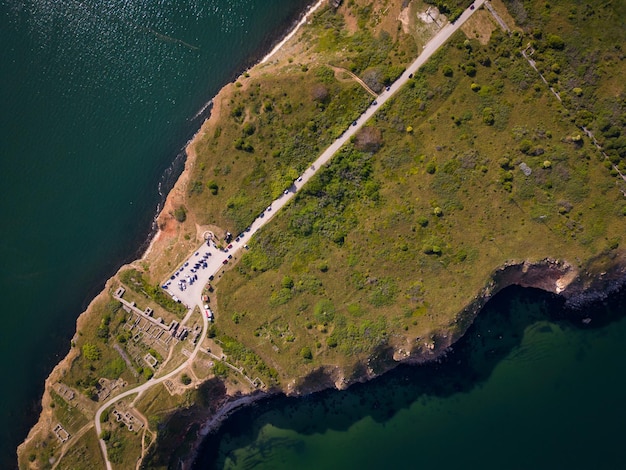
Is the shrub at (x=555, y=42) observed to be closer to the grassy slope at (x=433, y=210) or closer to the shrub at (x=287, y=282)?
the grassy slope at (x=433, y=210)

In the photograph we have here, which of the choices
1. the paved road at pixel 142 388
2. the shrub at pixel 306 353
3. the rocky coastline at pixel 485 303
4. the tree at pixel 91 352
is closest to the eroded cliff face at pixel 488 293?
the rocky coastline at pixel 485 303

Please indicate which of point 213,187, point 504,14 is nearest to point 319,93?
point 213,187

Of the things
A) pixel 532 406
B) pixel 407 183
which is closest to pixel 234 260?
pixel 407 183

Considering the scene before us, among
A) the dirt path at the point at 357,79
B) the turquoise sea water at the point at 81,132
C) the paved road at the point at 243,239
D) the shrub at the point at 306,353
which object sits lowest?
the shrub at the point at 306,353

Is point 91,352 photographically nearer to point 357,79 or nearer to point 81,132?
point 81,132

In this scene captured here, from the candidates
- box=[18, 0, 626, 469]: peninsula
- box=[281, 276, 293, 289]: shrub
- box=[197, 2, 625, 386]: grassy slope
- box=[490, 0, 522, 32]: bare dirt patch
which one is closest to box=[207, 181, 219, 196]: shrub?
box=[18, 0, 626, 469]: peninsula

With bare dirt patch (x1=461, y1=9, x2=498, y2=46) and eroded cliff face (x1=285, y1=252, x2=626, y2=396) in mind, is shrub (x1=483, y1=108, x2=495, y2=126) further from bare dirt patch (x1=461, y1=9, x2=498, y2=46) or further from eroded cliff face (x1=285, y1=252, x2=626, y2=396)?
eroded cliff face (x1=285, y1=252, x2=626, y2=396)
